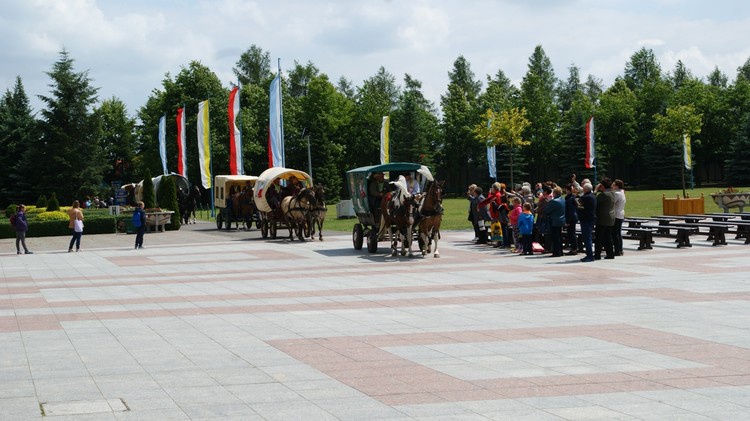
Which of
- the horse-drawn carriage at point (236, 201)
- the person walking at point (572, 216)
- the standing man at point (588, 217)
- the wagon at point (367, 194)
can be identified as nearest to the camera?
the standing man at point (588, 217)

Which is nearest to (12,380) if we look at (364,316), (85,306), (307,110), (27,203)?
(364,316)

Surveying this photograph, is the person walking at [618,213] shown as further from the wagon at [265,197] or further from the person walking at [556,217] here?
the wagon at [265,197]

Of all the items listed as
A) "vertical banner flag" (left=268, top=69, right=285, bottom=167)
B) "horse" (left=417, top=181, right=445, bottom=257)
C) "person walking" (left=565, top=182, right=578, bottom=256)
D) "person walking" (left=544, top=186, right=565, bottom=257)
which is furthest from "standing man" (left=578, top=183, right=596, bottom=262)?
"vertical banner flag" (left=268, top=69, right=285, bottom=167)

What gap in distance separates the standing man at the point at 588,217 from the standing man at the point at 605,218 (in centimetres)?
15

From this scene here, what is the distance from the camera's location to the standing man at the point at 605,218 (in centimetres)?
2009

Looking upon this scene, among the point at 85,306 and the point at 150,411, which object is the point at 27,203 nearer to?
the point at 85,306

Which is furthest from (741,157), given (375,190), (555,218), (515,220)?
(555,218)

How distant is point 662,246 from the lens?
23.4m

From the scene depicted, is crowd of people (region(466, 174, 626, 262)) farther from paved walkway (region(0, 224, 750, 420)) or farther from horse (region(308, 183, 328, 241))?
horse (region(308, 183, 328, 241))

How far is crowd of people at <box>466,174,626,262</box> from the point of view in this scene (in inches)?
798

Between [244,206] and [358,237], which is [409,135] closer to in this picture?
[244,206]

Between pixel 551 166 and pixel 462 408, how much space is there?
8068 cm

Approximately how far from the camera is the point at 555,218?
21.2 m

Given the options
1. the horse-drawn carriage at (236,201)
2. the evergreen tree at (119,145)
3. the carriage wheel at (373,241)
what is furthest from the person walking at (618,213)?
the evergreen tree at (119,145)
